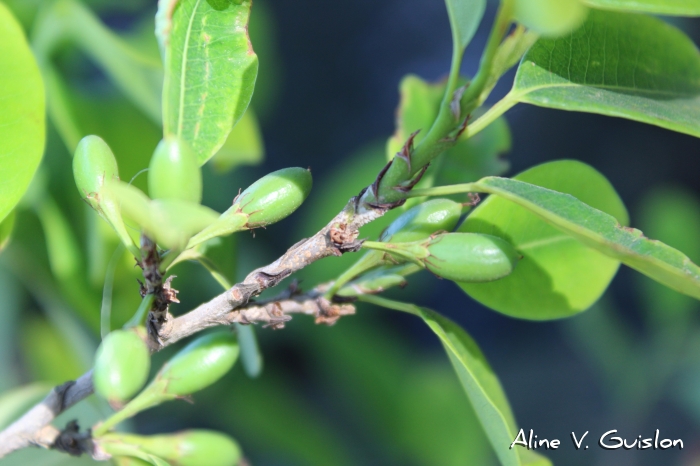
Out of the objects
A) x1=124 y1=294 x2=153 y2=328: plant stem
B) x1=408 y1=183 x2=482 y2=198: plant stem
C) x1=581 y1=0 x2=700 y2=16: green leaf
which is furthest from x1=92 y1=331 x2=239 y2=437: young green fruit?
x1=581 y1=0 x2=700 y2=16: green leaf

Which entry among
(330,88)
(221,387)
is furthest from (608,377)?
(330,88)

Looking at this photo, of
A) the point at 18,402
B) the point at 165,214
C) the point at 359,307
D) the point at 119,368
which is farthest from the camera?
the point at 359,307

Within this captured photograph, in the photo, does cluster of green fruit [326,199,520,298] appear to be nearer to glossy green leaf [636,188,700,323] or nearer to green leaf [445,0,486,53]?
green leaf [445,0,486,53]

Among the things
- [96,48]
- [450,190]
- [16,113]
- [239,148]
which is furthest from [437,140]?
[96,48]

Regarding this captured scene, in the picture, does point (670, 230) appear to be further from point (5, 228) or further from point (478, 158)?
point (5, 228)

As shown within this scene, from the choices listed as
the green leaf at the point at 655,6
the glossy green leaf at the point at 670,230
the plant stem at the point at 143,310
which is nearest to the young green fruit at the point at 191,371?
the plant stem at the point at 143,310

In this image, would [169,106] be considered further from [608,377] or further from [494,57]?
[608,377]
